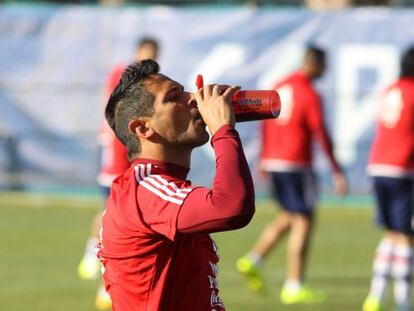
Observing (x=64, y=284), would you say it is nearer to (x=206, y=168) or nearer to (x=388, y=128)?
(x=388, y=128)

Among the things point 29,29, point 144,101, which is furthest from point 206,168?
point 144,101

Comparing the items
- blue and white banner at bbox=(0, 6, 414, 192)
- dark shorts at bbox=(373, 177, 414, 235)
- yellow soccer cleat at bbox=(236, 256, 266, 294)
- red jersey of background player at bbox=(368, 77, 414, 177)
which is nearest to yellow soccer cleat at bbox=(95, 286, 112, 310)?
yellow soccer cleat at bbox=(236, 256, 266, 294)

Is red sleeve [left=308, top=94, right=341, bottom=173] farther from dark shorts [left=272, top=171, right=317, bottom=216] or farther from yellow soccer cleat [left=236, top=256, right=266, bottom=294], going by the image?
yellow soccer cleat [left=236, top=256, right=266, bottom=294]

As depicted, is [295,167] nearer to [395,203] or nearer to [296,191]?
[296,191]

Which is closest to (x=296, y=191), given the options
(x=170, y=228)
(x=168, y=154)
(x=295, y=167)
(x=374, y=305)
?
(x=295, y=167)

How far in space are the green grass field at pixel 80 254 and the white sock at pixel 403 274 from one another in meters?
0.52

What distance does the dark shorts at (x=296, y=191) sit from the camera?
12.2 metres

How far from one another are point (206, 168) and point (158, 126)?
50.6 feet

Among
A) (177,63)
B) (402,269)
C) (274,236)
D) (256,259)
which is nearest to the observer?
(402,269)

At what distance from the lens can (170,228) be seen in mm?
4527

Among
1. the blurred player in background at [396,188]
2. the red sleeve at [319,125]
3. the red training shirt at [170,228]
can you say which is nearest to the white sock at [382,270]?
the blurred player in background at [396,188]

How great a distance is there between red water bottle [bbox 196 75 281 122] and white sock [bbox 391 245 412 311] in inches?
252

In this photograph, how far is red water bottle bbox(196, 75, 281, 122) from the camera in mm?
4539

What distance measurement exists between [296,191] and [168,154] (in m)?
7.53
